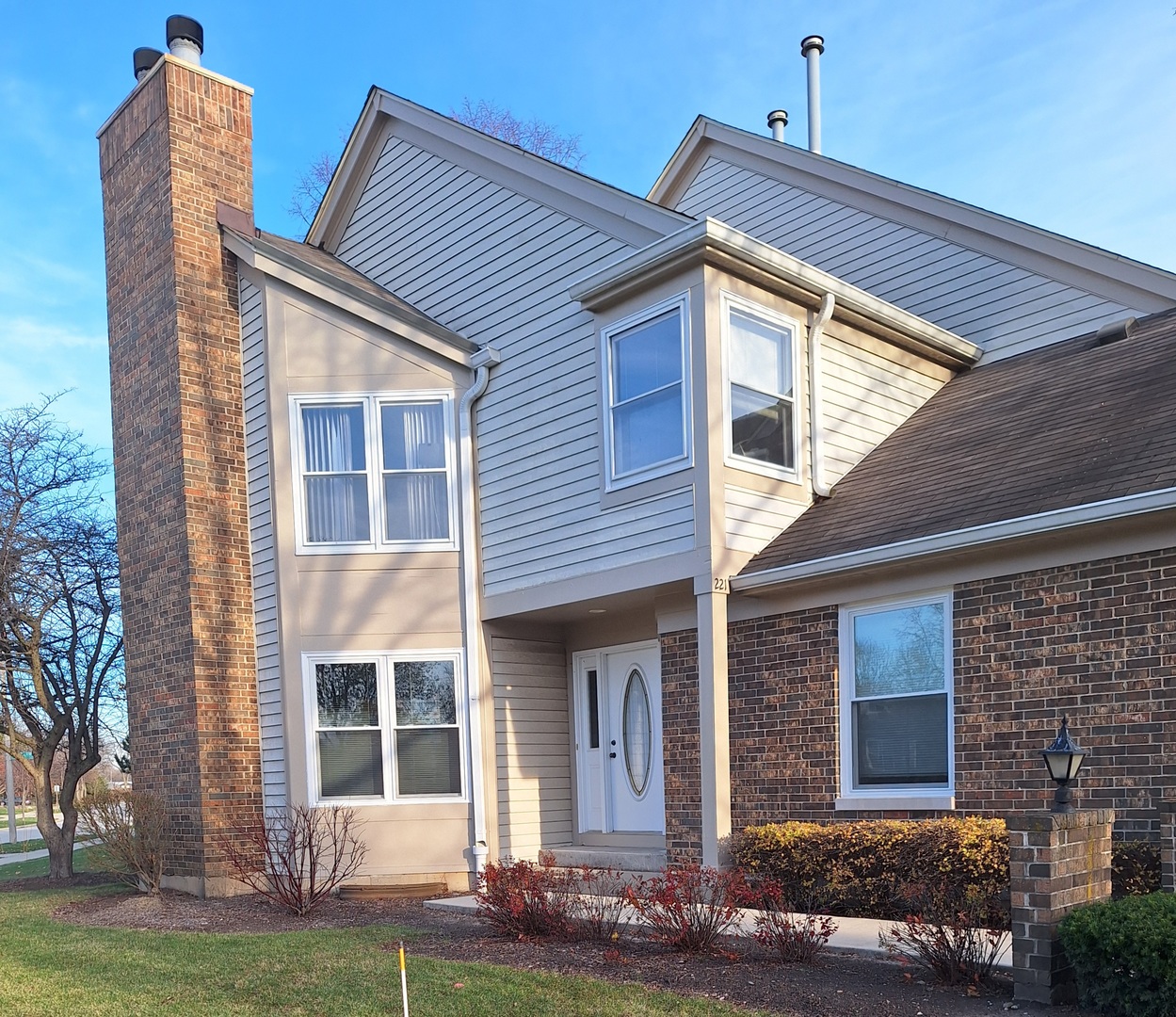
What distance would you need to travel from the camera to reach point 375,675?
11.2m

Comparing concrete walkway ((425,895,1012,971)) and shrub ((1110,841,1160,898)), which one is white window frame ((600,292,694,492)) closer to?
concrete walkway ((425,895,1012,971))

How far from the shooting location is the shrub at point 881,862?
7.01 meters

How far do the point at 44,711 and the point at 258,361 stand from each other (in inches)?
227

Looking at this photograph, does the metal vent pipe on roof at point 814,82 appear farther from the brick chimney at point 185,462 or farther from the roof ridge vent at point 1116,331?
the brick chimney at point 185,462

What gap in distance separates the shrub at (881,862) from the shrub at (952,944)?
0.56ft

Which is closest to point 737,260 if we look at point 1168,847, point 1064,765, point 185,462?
point 1064,765

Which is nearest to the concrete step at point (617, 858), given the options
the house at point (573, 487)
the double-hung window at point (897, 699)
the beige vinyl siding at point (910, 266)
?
the house at point (573, 487)

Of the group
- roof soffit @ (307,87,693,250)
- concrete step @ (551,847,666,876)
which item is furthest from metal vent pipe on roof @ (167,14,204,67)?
concrete step @ (551,847,666,876)

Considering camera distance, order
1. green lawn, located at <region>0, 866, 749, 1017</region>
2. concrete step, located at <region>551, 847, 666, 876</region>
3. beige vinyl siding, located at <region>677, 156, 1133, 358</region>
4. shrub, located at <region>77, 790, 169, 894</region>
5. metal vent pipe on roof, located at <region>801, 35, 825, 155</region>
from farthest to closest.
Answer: metal vent pipe on roof, located at <region>801, 35, 825, 155</region>
beige vinyl siding, located at <region>677, 156, 1133, 358</region>
shrub, located at <region>77, 790, 169, 894</region>
concrete step, located at <region>551, 847, 666, 876</region>
green lawn, located at <region>0, 866, 749, 1017</region>

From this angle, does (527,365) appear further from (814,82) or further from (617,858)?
(814,82)

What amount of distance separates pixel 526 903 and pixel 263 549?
223 inches

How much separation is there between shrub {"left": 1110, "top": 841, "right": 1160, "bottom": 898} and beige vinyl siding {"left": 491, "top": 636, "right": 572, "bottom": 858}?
240 inches

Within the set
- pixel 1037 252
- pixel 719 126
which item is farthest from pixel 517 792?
pixel 719 126

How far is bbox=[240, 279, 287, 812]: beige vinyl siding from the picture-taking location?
36.9 feet
